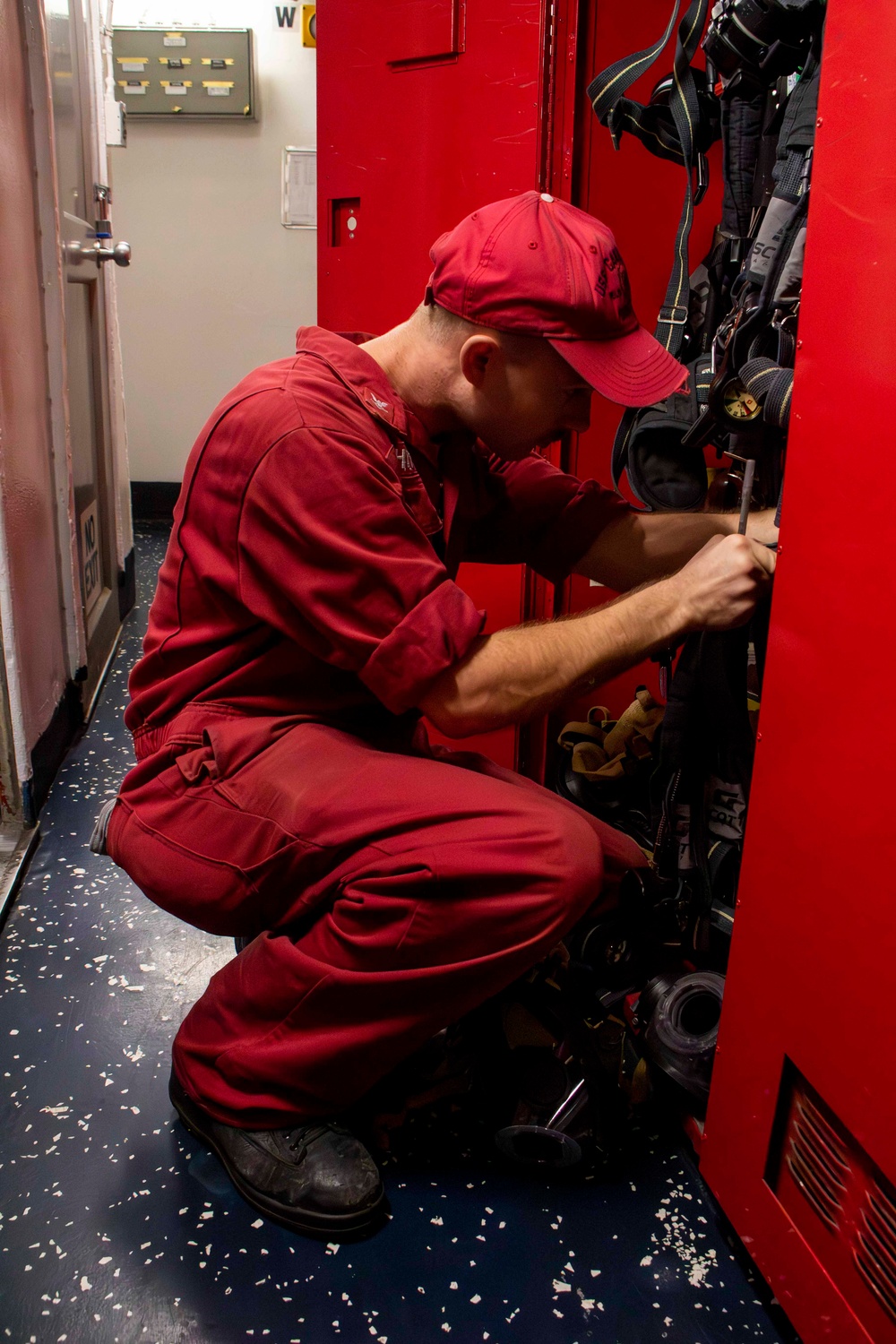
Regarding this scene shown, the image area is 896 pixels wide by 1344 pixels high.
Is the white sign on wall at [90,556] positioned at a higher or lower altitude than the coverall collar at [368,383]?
lower

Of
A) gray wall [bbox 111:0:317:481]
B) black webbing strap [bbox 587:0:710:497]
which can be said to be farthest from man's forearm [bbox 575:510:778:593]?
gray wall [bbox 111:0:317:481]

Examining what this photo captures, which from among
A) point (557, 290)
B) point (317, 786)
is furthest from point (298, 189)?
point (317, 786)

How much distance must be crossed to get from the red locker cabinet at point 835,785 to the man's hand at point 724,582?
10 cm

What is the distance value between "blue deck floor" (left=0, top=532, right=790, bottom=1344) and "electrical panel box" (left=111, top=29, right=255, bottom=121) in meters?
4.34

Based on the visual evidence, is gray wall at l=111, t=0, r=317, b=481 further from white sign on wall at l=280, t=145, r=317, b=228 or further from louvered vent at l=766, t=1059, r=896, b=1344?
louvered vent at l=766, t=1059, r=896, b=1344

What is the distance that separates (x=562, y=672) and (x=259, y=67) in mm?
4491

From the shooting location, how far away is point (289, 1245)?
45.8 inches

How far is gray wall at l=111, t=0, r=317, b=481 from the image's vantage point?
454 centimetres

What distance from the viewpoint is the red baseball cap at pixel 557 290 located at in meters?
1.15

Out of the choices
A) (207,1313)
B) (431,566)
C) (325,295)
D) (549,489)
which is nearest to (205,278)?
(325,295)

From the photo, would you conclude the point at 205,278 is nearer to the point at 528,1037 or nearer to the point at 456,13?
the point at 456,13

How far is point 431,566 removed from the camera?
1118 millimetres

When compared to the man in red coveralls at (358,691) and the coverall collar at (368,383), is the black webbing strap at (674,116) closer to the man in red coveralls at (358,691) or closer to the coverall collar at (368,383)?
the man in red coveralls at (358,691)

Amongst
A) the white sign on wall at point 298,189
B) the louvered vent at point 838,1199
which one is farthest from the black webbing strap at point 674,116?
the white sign on wall at point 298,189
